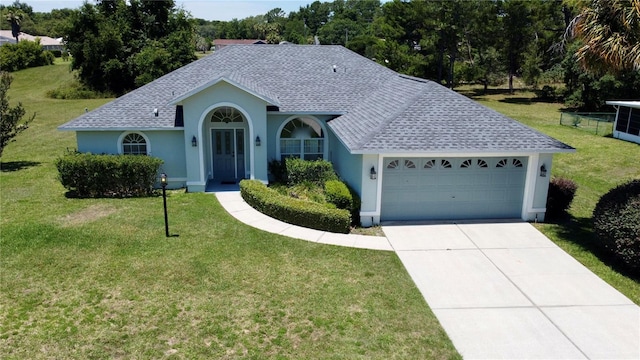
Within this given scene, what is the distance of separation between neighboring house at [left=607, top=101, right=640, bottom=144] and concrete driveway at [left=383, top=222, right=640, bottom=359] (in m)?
17.5

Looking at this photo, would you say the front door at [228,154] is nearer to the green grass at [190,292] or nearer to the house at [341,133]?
the house at [341,133]

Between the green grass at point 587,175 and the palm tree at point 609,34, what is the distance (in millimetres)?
4510

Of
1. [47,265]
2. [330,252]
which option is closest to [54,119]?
[47,265]

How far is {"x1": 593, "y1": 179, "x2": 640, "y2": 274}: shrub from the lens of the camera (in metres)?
11.2

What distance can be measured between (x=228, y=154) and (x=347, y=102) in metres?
5.15

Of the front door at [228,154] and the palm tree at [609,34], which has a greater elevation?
the palm tree at [609,34]

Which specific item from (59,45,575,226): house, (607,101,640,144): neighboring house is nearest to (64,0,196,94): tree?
(59,45,575,226): house

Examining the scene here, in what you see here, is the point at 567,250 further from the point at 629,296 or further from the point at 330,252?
the point at 330,252

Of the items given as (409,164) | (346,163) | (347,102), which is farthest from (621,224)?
(347,102)

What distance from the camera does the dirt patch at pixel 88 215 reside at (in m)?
14.2

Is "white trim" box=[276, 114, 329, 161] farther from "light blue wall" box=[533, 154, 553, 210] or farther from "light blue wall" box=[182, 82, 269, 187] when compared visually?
"light blue wall" box=[533, 154, 553, 210]

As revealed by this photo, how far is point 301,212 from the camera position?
14.2 m

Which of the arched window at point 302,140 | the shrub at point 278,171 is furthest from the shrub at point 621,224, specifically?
the shrub at point 278,171

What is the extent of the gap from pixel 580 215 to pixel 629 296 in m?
6.17
